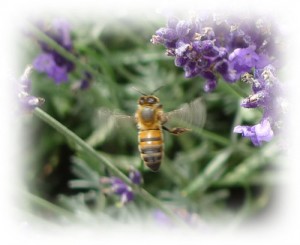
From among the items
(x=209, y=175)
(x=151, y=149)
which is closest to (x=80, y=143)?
(x=151, y=149)

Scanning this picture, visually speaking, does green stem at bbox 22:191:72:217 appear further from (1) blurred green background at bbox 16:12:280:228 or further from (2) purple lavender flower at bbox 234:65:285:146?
(2) purple lavender flower at bbox 234:65:285:146

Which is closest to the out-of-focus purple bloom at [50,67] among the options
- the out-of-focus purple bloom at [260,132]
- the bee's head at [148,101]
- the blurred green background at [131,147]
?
the blurred green background at [131,147]

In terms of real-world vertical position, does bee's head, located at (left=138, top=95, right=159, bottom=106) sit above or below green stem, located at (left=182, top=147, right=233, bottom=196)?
below

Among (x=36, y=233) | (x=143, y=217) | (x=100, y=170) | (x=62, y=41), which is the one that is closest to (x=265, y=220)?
(x=143, y=217)

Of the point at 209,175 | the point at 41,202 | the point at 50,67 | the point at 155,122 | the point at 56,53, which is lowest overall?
the point at 41,202

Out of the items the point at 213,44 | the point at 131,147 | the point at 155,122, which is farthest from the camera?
the point at 131,147

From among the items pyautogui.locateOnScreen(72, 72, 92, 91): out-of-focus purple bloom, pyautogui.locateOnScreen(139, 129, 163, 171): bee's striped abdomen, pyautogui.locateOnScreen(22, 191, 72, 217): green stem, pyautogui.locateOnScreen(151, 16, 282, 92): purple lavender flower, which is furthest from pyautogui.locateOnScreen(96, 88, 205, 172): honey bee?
pyautogui.locateOnScreen(72, 72, 92, 91): out-of-focus purple bloom

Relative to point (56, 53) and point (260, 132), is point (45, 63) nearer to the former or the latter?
point (56, 53)

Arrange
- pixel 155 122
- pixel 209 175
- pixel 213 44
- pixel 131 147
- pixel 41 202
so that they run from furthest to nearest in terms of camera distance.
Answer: pixel 131 147 < pixel 209 175 < pixel 41 202 < pixel 155 122 < pixel 213 44
